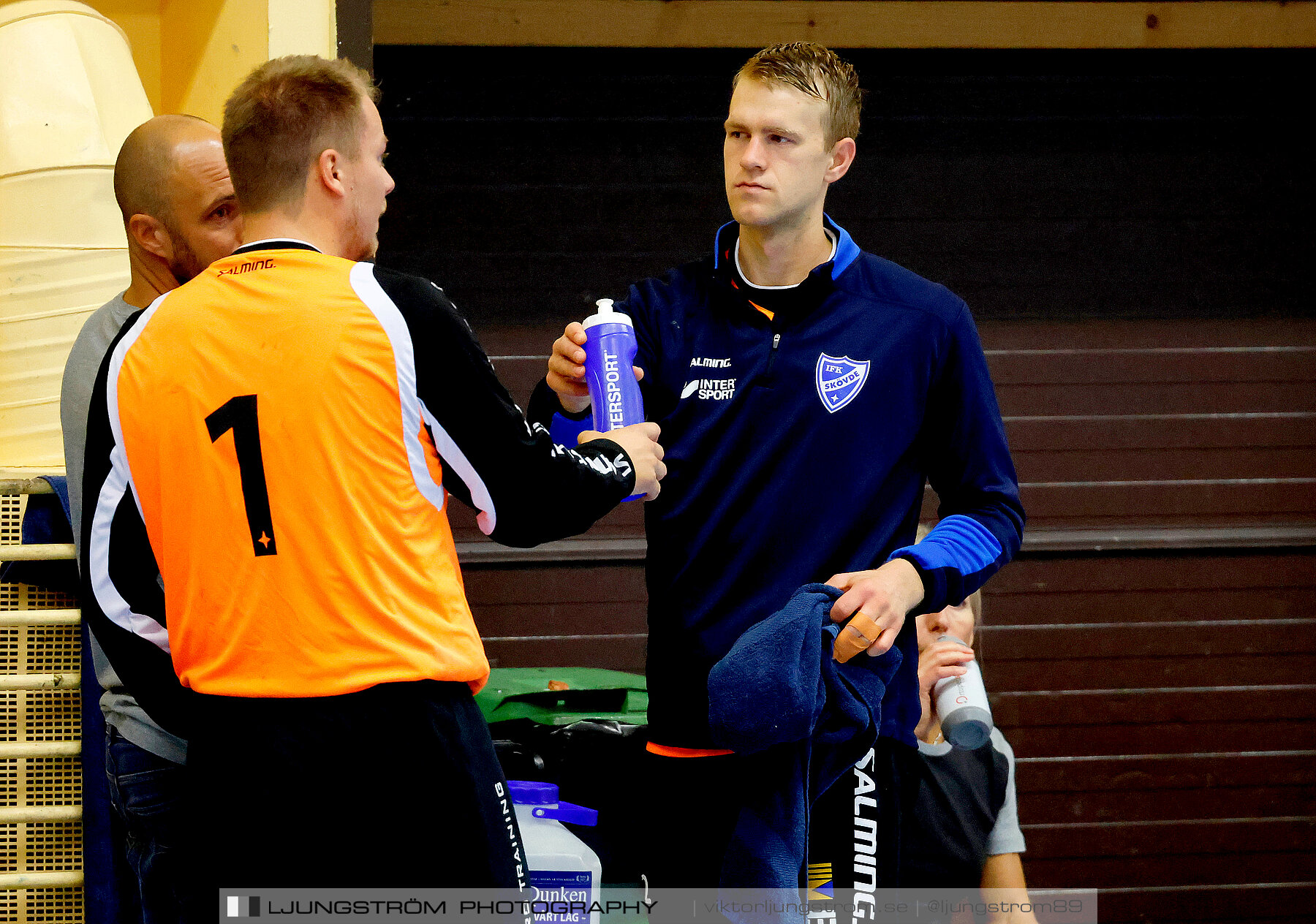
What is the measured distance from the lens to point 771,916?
7.72ft

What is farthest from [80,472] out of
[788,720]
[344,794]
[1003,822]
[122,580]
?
[1003,822]

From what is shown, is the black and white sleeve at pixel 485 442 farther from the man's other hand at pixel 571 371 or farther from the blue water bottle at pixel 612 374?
the man's other hand at pixel 571 371

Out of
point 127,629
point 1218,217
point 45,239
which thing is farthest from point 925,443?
point 1218,217

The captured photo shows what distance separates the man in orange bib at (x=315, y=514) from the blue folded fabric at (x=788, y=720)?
47 centimetres

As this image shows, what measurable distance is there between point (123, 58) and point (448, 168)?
1511mm

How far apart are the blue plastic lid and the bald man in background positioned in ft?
2.88

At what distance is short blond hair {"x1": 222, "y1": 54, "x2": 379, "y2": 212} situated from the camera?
2102 millimetres

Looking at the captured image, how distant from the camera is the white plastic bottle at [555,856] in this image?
2.98 meters

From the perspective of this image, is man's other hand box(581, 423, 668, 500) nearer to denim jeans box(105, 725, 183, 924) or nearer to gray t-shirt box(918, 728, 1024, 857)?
denim jeans box(105, 725, 183, 924)

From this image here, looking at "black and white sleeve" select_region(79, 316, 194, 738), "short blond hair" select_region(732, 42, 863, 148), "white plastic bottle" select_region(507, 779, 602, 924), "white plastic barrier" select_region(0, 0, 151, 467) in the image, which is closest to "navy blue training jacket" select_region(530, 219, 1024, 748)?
"short blond hair" select_region(732, 42, 863, 148)

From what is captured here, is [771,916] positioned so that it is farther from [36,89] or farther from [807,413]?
[36,89]

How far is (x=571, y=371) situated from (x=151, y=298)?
1048 millimetres

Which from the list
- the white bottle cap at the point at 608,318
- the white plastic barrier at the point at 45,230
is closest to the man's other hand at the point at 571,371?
the white bottle cap at the point at 608,318

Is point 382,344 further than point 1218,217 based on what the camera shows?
No
